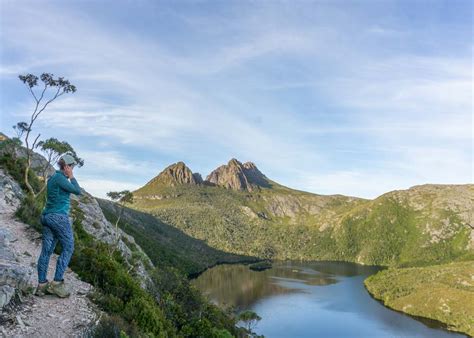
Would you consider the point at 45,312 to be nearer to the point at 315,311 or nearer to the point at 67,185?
the point at 67,185

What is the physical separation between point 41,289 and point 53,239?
5.03ft

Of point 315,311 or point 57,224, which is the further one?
point 315,311

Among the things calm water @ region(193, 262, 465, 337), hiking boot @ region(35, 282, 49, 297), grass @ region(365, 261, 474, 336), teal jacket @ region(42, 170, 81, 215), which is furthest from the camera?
grass @ region(365, 261, 474, 336)

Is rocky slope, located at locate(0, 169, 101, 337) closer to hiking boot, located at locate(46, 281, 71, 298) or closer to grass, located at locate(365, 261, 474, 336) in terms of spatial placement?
hiking boot, located at locate(46, 281, 71, 298)

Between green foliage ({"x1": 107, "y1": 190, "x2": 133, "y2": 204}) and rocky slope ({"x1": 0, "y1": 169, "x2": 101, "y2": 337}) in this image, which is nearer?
rocky slope ({"x1": 0, "y1": 169, "x2": 101, "y2": 337})

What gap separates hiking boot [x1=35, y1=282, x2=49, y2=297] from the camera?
11.4 metres

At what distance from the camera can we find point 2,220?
1850 centimetres

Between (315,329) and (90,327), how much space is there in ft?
405

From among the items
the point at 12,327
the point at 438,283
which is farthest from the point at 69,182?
the point at 438,283

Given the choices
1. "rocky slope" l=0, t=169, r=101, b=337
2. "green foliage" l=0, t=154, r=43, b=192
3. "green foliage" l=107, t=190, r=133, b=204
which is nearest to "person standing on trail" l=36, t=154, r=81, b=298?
"rocky slope" l=0, t=169, r=101, b=337

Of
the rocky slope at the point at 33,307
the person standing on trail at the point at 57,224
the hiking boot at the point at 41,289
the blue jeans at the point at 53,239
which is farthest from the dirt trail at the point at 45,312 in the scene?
the blue jeans at the point at 53,239

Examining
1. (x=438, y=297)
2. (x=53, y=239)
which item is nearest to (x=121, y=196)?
(x=53, y=239)

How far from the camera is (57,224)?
37.8 ft

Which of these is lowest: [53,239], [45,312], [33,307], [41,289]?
[45,312]
